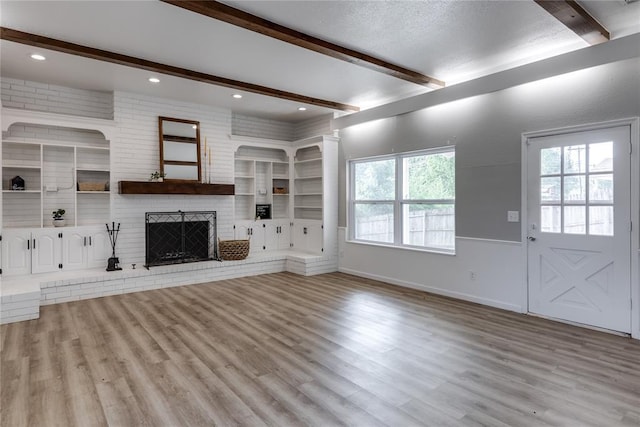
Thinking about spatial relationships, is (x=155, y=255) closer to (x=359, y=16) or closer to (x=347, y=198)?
(x=347, y=198)

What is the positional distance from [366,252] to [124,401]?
4517 mm

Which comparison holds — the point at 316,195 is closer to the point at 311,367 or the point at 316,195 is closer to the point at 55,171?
the point at 55,171


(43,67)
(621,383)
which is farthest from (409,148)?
(43,67)

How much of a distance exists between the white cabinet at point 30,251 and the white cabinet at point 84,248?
0.11 meters

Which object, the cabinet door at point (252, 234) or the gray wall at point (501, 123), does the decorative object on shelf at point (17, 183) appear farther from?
the gray wall at point (501, 123)

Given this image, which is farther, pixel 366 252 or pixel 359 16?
pixel 366 252

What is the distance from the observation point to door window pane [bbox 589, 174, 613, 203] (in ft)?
12.1

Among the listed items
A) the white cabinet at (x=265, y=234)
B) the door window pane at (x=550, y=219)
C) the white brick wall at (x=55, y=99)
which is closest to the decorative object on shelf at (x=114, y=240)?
the white brick wall at (x=55, y=99)

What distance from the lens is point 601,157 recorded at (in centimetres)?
374

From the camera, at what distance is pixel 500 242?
4.55 m

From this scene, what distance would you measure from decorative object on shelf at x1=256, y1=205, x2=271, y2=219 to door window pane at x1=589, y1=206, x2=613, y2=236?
533 cm

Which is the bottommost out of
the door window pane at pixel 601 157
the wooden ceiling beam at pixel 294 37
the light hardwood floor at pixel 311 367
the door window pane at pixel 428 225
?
the light hardwood floor at pixel 311 367

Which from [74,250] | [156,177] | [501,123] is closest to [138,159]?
[156,177]

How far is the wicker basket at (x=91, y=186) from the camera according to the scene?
5429 millimetres
